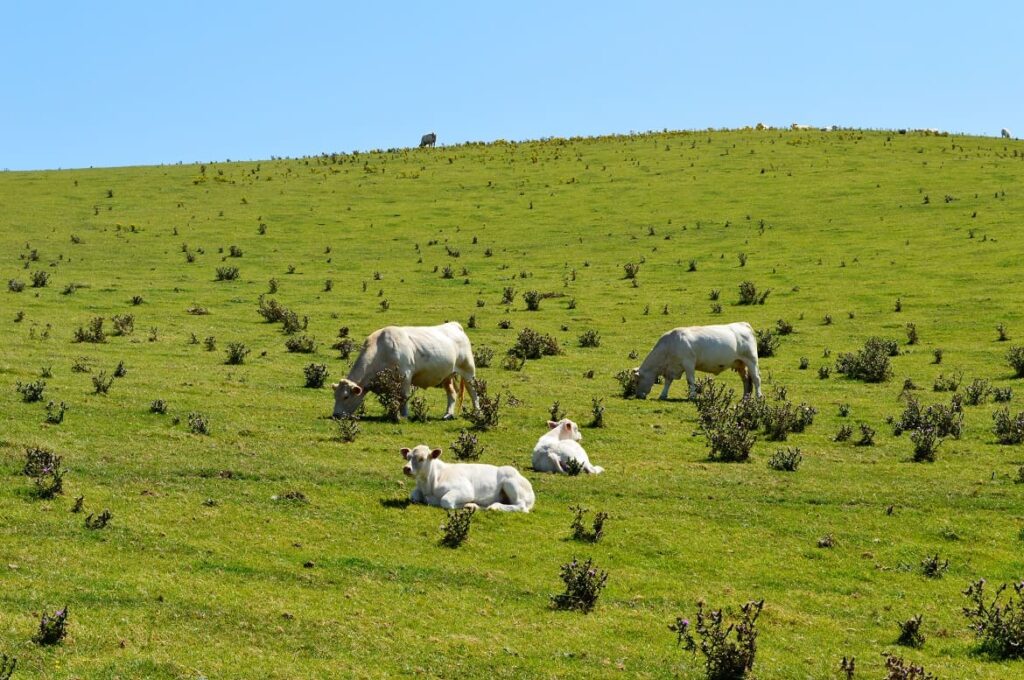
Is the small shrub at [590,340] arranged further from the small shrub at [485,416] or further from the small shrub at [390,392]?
the small shrub at [390,392]

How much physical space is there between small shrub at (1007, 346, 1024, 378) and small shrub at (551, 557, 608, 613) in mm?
21524

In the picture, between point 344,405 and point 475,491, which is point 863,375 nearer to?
point 344,405

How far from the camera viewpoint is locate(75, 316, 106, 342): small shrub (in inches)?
1244

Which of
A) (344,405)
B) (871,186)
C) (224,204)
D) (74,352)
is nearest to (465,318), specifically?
(74,352)

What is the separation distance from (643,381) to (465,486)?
40.5 ft

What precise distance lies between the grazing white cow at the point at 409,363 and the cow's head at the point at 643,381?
468 centimetres

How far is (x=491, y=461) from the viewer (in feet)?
61.6

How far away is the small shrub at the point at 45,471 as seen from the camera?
14250mm

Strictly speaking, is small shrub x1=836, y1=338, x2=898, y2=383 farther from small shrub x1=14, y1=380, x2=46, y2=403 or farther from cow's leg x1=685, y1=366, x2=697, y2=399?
small shrub x1=14, y1=380, x2=46, y2=403

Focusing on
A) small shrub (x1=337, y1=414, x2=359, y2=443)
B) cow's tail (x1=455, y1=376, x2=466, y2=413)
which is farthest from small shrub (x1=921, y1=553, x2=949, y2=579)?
cow's tail (x1=455, y1=376, x2=466, y2=413)

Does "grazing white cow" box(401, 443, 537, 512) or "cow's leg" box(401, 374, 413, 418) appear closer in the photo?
"grazing white cow" box(401, 443, 537, 512)

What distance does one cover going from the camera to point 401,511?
586 inches

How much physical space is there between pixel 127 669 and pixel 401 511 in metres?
5.79

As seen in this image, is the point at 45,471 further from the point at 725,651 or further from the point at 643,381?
the point at 643,381
